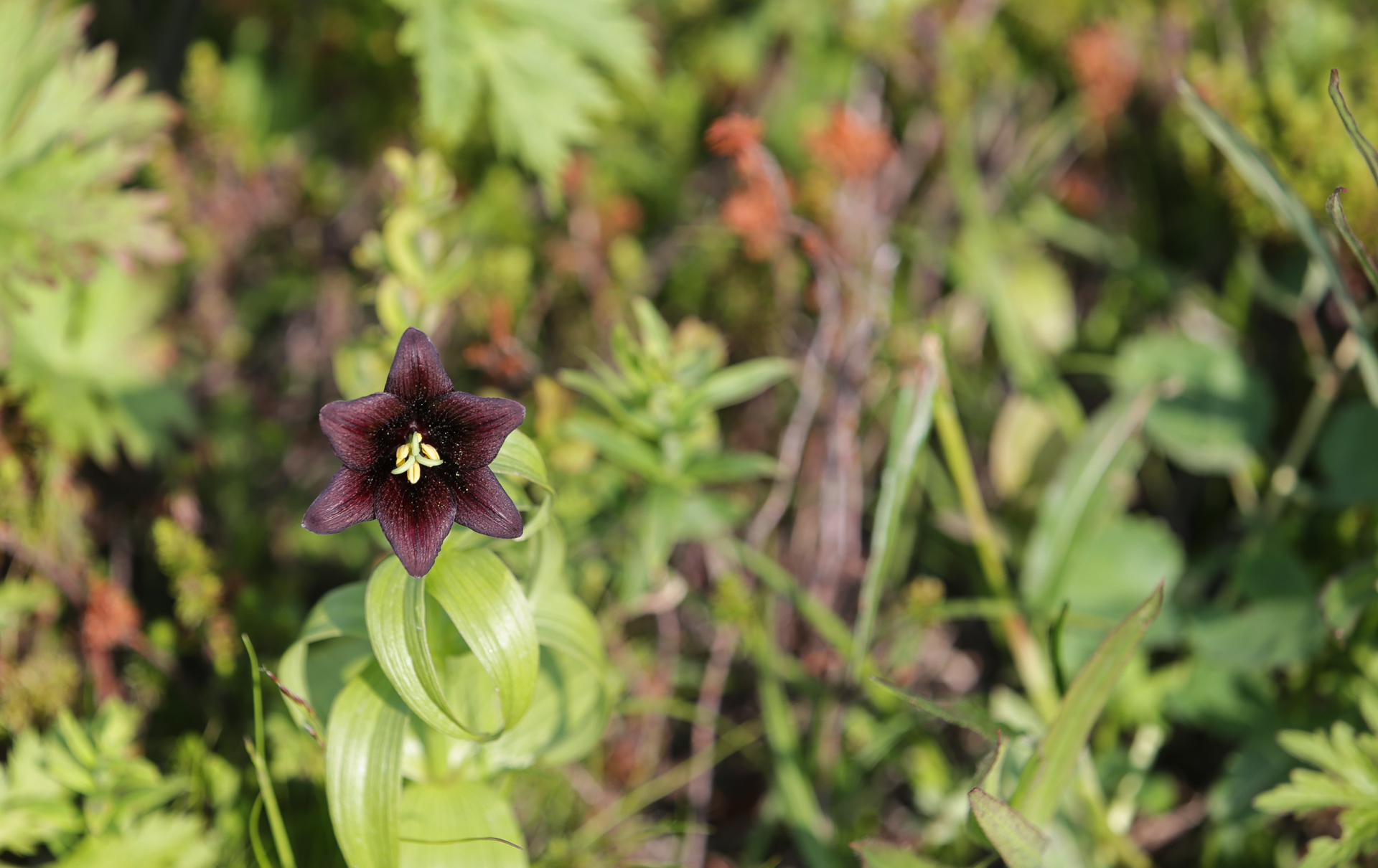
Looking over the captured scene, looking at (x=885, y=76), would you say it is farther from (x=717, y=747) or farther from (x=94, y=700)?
(x=94, y=700)

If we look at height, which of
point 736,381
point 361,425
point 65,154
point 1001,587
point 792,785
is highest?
point 65,154

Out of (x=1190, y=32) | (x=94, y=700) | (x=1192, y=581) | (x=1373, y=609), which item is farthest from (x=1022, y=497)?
(x=94, y=700)

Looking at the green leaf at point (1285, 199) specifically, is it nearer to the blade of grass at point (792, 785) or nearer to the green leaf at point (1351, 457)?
the green leaf at point (1351, 457)

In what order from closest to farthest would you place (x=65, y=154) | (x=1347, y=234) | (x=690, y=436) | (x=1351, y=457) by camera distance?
(x=1347, y=234) < (x=690, y=436) < (x=65, y=154) < (x=1351, y=457)

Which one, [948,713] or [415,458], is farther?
[948,713]

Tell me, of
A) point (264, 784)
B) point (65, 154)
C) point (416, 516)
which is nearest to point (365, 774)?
point (264, 784)

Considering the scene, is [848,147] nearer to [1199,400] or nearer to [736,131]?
[736,131]

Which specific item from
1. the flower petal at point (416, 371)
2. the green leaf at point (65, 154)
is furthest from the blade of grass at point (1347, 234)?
the green leaf at point (65, 154)
